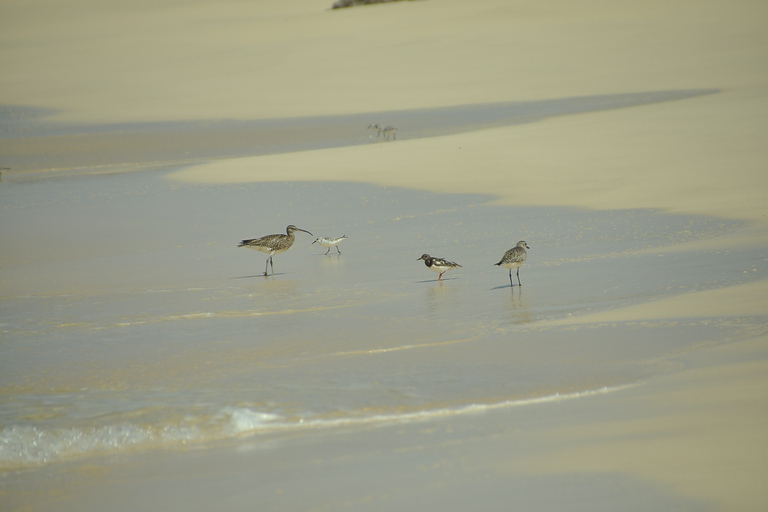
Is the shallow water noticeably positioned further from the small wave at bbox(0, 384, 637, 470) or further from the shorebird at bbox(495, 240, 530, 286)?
the shorebird at bbox(495, 240, 530, 286)

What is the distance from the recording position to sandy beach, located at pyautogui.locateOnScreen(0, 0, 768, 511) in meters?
4.54

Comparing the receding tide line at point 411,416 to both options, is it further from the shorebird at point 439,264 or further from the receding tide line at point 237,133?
the receding tide line at point 237,133

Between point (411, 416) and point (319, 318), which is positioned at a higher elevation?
point (319, 318)

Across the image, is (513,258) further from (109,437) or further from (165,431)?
(109,437)

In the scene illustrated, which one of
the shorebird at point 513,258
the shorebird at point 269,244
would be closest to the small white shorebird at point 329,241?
the shorebird at point 269,244

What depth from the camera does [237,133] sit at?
30250 mm

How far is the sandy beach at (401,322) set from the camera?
4.54 m

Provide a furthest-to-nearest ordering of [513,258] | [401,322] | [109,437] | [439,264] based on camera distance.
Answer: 1. [439,264]
2. [513,258]
3. [401,322]
4. [109,437]

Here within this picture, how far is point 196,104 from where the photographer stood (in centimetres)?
4078

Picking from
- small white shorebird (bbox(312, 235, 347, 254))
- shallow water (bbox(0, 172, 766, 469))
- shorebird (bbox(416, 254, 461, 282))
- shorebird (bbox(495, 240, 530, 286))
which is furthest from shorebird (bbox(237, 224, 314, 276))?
shorebird (bbox(495, 240, 530, 286))

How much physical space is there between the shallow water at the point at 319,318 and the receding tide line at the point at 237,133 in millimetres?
10198

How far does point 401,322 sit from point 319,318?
2.72 feet

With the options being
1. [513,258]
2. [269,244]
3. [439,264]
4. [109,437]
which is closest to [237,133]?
[269,244]

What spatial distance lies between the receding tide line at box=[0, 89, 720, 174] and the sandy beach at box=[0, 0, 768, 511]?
1.42ft
